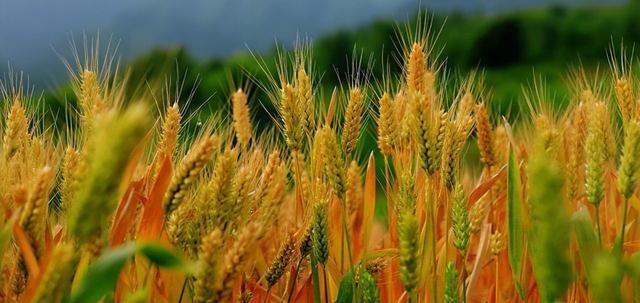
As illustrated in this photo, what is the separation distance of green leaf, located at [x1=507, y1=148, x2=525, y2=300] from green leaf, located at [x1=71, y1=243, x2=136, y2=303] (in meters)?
0.55

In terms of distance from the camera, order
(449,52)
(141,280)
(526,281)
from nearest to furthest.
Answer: (141,280), (526,281), (449,52)

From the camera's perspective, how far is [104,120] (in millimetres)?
745

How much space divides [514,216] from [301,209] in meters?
0.36

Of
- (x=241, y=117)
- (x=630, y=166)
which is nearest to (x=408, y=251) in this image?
(x=630, y=166)

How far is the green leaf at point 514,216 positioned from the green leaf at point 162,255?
0.52m

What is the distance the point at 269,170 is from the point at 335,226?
27 cm

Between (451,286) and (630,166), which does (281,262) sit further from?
(630,166)

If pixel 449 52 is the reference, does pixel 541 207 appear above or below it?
below

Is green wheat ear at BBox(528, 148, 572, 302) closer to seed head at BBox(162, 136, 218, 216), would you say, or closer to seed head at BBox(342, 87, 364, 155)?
seed head at BBox(162, 136, 218, 216)

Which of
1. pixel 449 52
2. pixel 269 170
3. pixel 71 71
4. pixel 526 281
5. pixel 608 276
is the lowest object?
pixel 608 276

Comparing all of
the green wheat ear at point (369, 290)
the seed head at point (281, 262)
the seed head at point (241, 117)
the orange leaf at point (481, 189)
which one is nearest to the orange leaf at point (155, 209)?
the seed head at point (281, 262)

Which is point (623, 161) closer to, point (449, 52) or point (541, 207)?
point (541, 207)

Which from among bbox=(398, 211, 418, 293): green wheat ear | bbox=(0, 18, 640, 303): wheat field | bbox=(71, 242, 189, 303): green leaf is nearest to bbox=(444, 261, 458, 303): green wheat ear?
bbox=(0, 18, 640, 303): wheat field

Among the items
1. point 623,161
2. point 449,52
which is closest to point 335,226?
point 623,161
